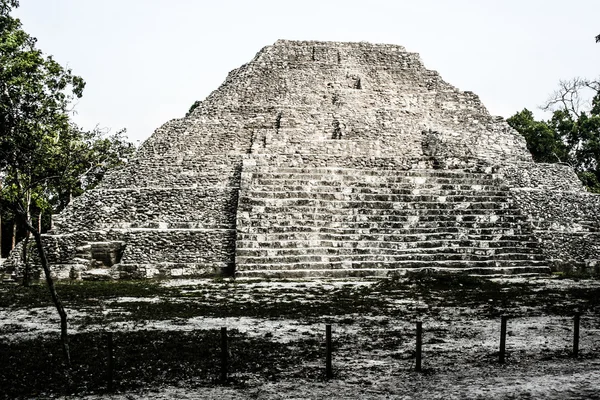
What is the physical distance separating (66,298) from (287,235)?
540 centimetres

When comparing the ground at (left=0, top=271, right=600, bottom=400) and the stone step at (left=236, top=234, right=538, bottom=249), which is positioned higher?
the stone step at (left=236, top=234, right=538, bottom=249)

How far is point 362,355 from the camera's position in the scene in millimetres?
5906

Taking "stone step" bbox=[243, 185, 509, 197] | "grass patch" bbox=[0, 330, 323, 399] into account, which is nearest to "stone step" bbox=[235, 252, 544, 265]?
"stone step" bbox=[243, 185, 509, 197]

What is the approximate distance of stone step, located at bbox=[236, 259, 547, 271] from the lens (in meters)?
13.0

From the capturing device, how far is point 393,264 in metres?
13.4

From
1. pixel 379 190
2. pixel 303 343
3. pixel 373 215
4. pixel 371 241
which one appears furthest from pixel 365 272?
pixel 303 343

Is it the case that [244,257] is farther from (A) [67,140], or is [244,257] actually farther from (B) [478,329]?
(A) [67,140]

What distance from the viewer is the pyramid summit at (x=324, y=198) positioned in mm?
13594

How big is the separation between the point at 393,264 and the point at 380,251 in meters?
0.49

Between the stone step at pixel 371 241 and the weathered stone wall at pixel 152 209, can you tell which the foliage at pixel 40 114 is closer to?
the weathered stone wall at pixel 152 209

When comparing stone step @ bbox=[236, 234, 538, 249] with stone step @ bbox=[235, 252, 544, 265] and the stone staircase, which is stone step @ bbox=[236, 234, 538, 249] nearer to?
the stone staircase

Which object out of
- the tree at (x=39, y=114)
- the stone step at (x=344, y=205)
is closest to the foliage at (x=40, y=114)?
the tree at (x=39, y=114)

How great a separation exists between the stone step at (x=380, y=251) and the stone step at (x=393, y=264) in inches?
11.7

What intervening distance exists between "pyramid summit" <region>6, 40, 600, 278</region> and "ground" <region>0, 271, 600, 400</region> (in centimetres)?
283
